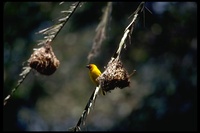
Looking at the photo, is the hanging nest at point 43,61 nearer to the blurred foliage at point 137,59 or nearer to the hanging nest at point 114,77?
the hanging nest at point 114,77

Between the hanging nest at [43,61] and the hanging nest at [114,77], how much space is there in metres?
0.56

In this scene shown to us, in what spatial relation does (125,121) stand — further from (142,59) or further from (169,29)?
(169,29)

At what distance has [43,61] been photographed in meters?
3.58

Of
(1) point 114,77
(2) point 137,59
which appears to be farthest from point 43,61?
(2) point 137,59

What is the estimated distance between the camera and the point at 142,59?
31.4ft

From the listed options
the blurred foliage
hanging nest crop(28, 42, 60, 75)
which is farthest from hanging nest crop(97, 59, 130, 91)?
the blurred foliage

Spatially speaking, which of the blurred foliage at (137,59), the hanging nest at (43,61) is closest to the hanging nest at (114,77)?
the hanging nest at (43,61)

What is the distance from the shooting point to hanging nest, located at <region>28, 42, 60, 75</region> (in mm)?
3551

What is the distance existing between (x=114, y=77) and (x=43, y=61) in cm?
68

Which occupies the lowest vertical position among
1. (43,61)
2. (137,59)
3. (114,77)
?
(137,59)

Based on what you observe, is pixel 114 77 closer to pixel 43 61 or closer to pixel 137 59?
pixel 43 61

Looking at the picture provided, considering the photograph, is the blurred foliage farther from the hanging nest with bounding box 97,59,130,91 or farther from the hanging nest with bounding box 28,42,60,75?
the hanging nest with bounding box 97,59,130,91

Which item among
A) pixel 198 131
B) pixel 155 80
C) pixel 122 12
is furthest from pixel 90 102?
pixel 155 80

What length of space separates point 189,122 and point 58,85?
384 centimetres
